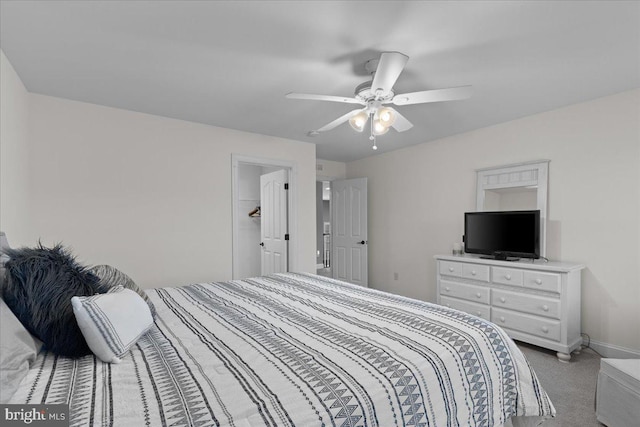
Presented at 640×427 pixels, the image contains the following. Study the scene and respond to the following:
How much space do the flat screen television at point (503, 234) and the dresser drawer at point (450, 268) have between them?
0.82 feet

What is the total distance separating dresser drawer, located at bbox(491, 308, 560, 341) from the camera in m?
2.90

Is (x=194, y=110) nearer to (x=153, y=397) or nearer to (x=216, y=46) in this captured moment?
(x=216, y=46)

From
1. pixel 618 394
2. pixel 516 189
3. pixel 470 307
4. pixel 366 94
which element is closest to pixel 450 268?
pixel 470 307

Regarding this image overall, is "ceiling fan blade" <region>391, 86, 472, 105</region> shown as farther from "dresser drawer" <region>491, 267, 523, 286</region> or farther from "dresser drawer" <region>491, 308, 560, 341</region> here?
"dresser drawer" <region>491, 308, 560, 341</region>

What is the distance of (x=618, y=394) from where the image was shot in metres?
1.87

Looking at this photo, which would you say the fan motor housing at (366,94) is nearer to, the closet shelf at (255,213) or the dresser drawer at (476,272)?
the dresser drawer at (476,272)

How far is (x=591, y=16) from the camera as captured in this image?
177cm

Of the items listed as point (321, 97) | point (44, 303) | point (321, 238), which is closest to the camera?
point (44, 303)

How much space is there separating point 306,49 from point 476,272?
2.88 m

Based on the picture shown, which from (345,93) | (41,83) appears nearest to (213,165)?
(41,83)

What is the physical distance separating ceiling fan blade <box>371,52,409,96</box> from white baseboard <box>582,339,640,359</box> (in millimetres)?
3149

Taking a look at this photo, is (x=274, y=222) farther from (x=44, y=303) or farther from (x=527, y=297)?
(x=44, y=303)

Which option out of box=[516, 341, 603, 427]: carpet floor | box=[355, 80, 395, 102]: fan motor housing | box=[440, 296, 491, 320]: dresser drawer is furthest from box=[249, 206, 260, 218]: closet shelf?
box=[516, 341, 603, 427]: carpet floor

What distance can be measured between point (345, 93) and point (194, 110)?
5.29ft
